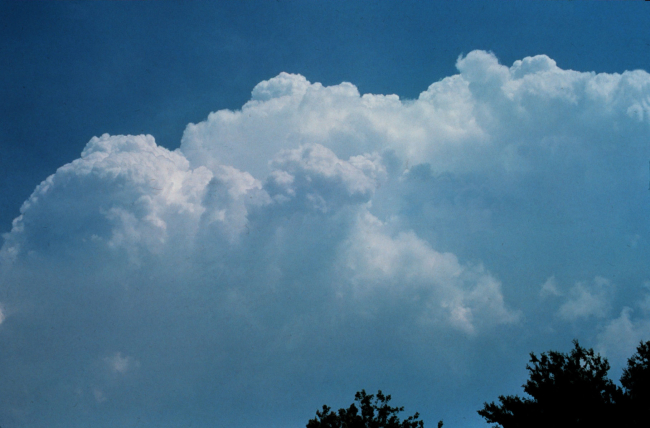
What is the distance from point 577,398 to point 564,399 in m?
0.88

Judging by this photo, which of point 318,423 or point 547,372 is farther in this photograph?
point 318,423

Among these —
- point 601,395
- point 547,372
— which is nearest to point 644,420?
point 601,395

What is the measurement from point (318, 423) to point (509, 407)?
16.8m

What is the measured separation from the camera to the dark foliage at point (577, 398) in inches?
1121

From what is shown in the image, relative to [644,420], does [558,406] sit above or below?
above

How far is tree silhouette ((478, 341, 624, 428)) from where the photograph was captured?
2905cm

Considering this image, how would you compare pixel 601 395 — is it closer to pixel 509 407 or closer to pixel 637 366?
pixel 637 366

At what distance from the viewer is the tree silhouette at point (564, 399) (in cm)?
2905

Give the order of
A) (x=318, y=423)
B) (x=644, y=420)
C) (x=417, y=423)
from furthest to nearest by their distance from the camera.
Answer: (x=417, y=423) → (x=318, y=423) → (x=644, y=420)

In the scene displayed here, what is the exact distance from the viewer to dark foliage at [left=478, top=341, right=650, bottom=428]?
28469 mm

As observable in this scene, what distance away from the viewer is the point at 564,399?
100ft

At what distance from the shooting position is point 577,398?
30.0 m

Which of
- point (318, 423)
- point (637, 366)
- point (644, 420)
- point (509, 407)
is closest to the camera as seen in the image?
point (644, 420)

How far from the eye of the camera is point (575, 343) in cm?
3294
